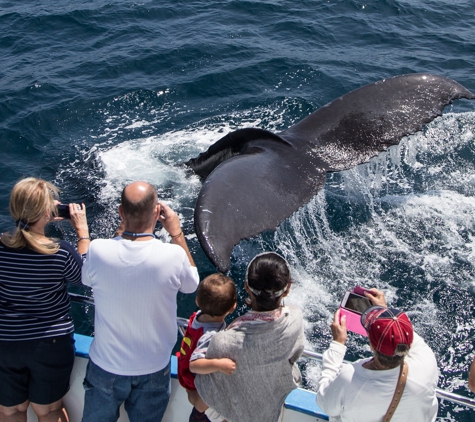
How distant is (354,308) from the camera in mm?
3166

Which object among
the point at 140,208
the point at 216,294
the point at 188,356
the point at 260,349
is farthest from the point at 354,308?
the point at 140,208

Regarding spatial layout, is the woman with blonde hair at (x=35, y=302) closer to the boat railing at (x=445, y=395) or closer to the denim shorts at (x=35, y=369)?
the denim shorts at (x=35, y=369)

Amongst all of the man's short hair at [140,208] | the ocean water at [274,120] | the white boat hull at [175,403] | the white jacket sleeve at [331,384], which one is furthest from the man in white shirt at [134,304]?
the ocean water at [274,120]

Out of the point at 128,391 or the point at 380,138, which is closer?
the point at 128,391

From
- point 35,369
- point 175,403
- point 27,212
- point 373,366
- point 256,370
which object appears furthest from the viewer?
point 175,403

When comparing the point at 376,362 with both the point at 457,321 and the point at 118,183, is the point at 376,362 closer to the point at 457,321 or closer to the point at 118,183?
the point at 457,321

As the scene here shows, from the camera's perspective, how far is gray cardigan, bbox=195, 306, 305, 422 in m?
2.79

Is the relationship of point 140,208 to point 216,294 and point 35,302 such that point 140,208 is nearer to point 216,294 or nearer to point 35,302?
point 216,294

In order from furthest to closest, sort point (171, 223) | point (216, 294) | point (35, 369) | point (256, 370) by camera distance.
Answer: point (35, 369), point (171, 223), point (216, 294), point (256, 370)

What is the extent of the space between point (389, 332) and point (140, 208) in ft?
4.59

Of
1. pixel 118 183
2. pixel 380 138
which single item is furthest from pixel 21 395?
pixel 118 183

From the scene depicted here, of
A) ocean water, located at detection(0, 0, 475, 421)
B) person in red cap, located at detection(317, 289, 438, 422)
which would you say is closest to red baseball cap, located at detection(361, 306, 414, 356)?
person in red cap, located at detection(317, 289, 438, 422)

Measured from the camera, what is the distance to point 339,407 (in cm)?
282

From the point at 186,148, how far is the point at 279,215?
620 centimetres
